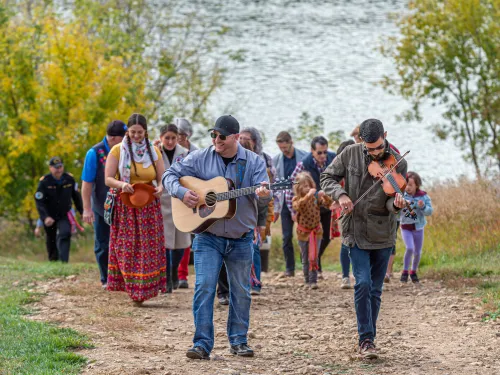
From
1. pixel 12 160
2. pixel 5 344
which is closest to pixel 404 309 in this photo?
pixel 5 344

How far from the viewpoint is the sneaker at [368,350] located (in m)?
7.68

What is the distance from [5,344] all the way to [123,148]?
287 cm

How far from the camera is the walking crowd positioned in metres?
7.65

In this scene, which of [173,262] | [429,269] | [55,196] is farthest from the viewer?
[55,196]

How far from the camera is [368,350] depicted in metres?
7.74

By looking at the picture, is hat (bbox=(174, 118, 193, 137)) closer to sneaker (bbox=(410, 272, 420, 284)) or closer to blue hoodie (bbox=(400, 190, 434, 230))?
blue hoodie (bbox=(400, 190, 434, 230))

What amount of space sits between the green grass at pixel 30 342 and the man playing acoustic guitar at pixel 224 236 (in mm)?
1021

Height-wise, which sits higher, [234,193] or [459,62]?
[459,62]

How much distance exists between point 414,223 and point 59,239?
5887mm

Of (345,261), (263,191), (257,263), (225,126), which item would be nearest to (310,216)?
(345,261)

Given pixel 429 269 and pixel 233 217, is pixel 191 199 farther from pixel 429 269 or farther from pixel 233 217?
pixel 429 269

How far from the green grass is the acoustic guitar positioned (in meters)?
1.39

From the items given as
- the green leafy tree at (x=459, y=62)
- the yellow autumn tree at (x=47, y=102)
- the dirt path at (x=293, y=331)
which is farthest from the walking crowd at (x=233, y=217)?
the green leafy tree at (x=459, y=62)

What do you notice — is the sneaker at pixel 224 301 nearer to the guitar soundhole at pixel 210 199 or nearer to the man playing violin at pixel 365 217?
the man playing violin at pixel 365 217
